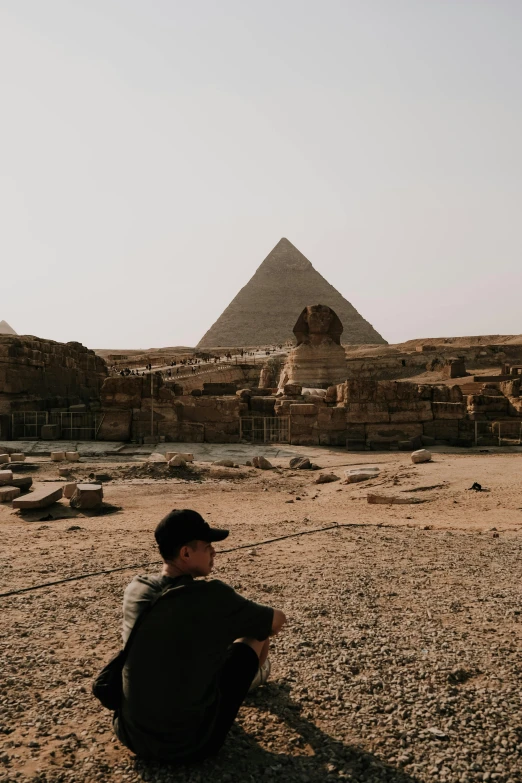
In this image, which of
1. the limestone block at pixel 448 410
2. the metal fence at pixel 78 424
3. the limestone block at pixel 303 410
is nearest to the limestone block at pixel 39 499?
the metal fence at pixel 78 424

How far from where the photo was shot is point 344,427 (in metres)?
13.8

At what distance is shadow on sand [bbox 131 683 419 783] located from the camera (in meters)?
2.19

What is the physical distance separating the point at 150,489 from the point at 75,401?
9666 millimetres

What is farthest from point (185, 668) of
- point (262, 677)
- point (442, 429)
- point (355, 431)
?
point (442, 429)

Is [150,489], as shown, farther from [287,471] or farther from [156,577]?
[156,577]

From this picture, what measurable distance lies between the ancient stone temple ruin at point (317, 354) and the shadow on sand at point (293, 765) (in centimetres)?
1814

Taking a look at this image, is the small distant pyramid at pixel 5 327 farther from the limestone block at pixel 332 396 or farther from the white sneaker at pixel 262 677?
the white sneaker at pixel 262 677

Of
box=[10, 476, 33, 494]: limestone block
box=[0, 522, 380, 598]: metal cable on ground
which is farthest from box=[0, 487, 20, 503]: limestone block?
box=[0, 522, 380, 598]: metal cable on ground

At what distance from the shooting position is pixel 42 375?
1714cm

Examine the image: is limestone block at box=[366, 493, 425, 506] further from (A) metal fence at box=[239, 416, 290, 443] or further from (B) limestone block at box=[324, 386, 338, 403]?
(B) limestone block at box=[324, 386, 338, 403]

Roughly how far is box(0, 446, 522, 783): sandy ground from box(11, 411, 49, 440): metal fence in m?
7.74

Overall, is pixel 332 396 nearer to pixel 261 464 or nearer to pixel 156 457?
pixel 261 464

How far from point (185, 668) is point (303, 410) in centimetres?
1175

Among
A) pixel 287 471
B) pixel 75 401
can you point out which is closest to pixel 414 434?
pixel 287 471
